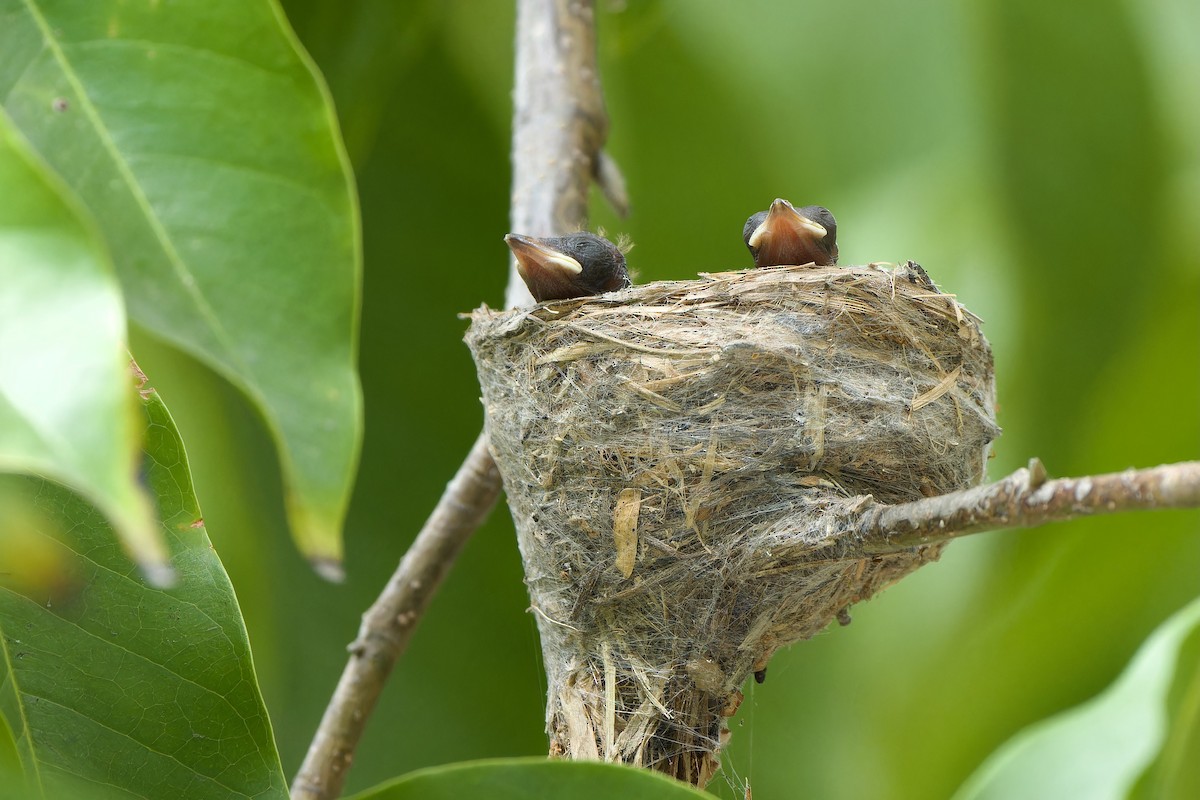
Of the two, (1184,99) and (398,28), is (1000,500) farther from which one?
(1184,99)

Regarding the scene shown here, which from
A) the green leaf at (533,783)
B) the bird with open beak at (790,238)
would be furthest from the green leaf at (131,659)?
the bird with open beak at (790,238)

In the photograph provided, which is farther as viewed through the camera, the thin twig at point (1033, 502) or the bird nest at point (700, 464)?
the bird nest at point (700, 464)

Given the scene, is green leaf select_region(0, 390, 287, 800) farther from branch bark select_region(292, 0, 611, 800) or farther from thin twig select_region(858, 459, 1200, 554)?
thin twig select_region(858, 459, 1200, 554)

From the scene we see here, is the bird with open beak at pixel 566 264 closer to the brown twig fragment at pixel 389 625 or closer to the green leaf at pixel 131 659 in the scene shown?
the brown twig fragment at pixel 389 625

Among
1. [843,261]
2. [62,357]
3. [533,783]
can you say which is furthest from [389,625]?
[843,261]

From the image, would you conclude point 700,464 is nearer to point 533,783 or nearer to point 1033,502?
point 533,783

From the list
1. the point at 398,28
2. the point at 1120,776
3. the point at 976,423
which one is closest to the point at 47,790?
the point at 976,423
